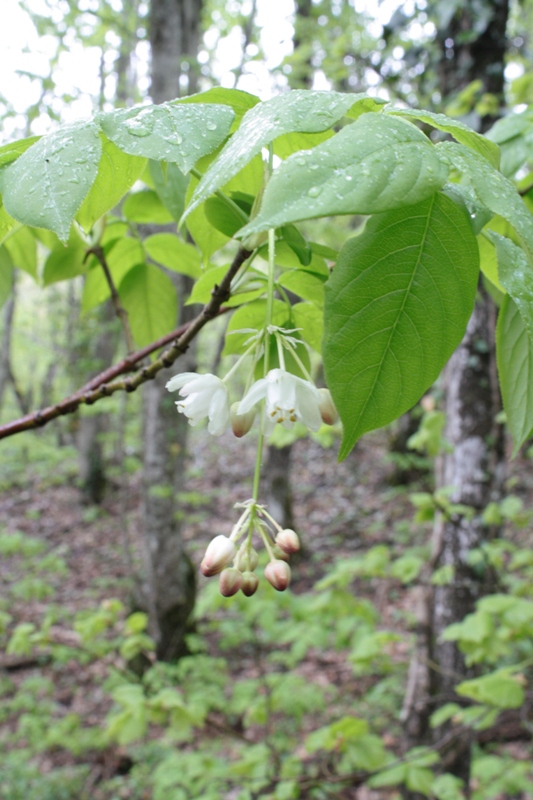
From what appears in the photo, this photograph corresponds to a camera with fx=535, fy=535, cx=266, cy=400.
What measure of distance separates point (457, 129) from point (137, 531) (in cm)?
1014

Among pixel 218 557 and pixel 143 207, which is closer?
pixel 218 557

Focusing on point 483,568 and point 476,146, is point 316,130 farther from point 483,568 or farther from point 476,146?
point 483,568

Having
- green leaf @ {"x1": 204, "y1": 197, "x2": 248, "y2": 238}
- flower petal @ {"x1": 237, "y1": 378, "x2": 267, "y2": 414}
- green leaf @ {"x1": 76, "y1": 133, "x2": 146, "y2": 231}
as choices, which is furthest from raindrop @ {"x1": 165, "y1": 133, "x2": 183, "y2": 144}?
flower petal @ {"x1": 237, "y1": 378, "x2": 267, "y2": 414}

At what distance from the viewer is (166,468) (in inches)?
209

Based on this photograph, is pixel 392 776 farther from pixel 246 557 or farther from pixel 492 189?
pixel 492 189

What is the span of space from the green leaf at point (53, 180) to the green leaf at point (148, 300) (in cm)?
70

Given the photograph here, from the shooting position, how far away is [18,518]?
10773mm

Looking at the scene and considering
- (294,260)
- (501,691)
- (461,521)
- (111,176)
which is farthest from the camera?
(461,521)

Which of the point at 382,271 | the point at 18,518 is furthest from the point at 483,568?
the point at 18,518

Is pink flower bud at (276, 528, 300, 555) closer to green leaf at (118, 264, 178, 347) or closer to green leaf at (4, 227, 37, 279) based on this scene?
green leaf at (118, 264, 178, 347)

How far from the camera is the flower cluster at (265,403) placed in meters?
0.73

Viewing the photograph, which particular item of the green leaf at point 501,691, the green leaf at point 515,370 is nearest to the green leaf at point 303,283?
the green leaf at point 515,370

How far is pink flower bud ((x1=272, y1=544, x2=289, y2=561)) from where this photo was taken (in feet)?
2.53

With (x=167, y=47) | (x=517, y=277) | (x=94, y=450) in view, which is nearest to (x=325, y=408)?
(x=517, y=277)
